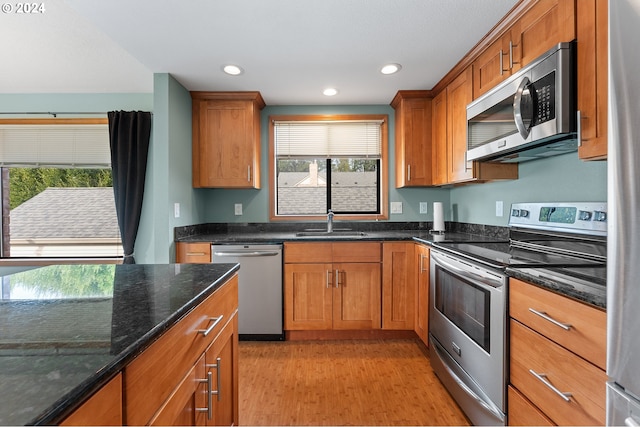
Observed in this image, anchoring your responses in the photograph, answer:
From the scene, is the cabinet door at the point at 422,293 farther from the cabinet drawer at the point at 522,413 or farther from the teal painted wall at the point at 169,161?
the teal painted wall at the point at 169,161

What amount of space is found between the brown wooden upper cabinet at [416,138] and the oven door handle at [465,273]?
1014 mm

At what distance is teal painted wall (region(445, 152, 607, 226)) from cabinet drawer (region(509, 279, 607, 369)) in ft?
2.48

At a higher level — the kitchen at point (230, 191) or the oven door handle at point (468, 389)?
the kitchen at point (230, 191)

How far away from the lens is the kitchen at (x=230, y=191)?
179 cm

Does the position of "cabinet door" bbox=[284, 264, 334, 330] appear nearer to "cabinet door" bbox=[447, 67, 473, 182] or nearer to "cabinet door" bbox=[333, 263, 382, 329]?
"cabinet door" bbox=[333, 263, 382, 329]

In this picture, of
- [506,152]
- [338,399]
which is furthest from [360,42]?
[338,399]

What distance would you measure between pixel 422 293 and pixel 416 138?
148 cm

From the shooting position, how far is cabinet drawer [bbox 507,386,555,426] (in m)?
1.14

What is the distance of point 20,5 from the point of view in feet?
5.99

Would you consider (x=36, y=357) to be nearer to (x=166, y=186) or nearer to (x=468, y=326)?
(x=468, y=326)

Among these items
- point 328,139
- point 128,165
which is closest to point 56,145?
point 128,165

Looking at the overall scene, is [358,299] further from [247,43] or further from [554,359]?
[247,43]

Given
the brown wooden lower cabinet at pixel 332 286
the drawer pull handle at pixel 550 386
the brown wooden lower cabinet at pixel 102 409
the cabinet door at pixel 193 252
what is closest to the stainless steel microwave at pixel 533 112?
the drawer pull handle at pixel 550 386

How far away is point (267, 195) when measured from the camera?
10.9 feet
